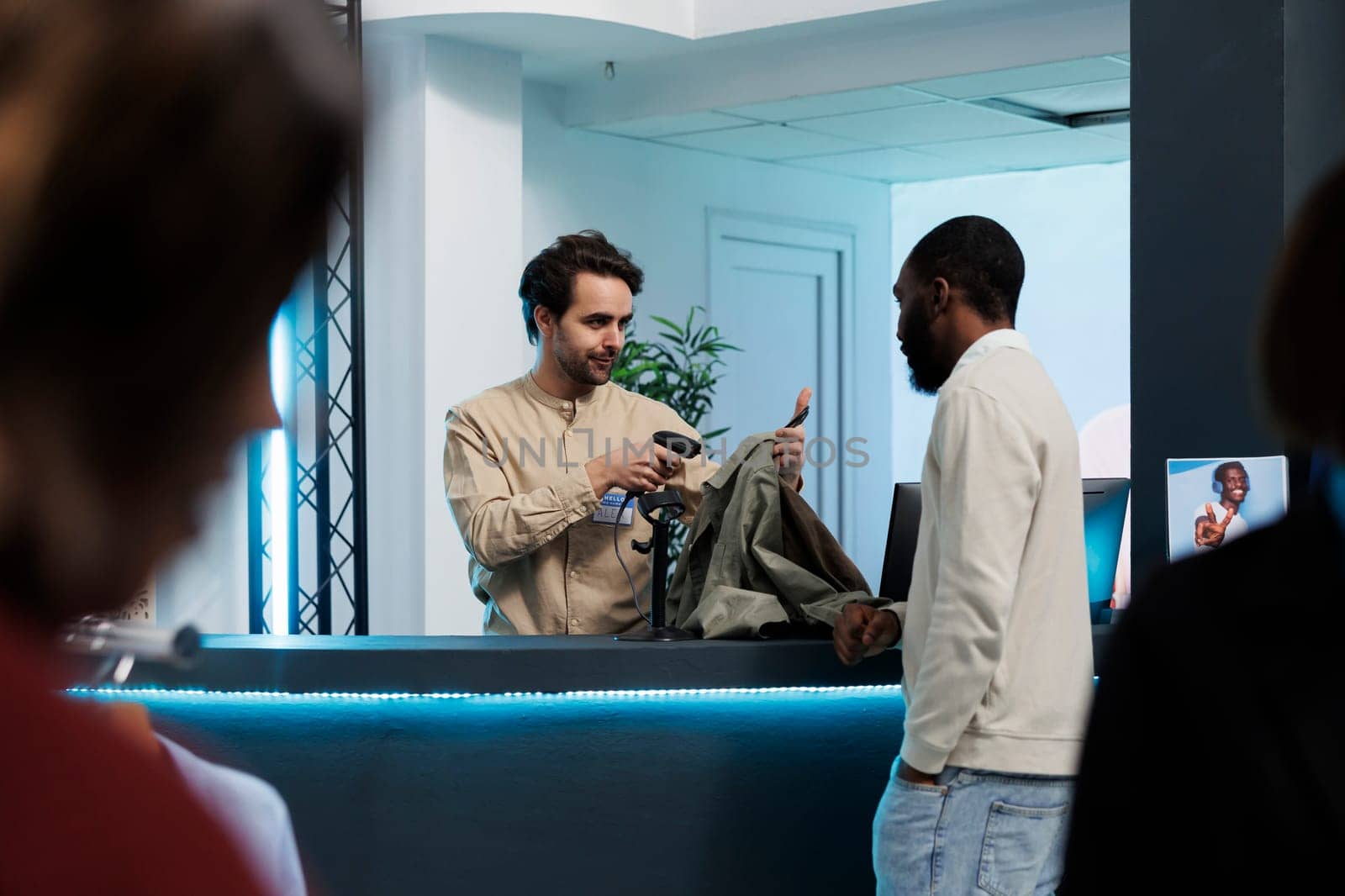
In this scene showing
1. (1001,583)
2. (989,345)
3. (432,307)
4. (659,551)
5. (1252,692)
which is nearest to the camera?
(1252,692)

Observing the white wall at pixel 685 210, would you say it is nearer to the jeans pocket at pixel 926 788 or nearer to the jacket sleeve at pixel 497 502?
the jacket sleeve at pixel 497 502

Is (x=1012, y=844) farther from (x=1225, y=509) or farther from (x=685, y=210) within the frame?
(x=685, y=210)

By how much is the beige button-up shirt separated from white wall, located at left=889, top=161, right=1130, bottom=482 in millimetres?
5415

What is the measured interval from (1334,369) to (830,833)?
2407 mm

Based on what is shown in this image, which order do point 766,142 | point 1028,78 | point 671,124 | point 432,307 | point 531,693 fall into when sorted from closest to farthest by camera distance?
1. point 531,693
2. point 432,307
3. point 1028,78
4. point 671,124
5. point 766,142

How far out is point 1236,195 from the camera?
3.12 meters

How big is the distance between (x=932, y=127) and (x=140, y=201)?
7.16m

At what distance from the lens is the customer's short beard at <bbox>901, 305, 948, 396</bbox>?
8.33 feet

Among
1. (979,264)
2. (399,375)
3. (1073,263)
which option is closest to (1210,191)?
(979,264)

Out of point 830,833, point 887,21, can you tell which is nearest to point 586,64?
Answer: point 887,21

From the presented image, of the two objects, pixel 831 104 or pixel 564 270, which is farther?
pixel 831 104

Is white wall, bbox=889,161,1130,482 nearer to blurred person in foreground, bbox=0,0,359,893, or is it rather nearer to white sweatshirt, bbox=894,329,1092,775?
white sweatshirt, bbox=894,329,1092,775

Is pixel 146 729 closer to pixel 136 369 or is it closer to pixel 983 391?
pixel 136 369

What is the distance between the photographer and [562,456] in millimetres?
3477
